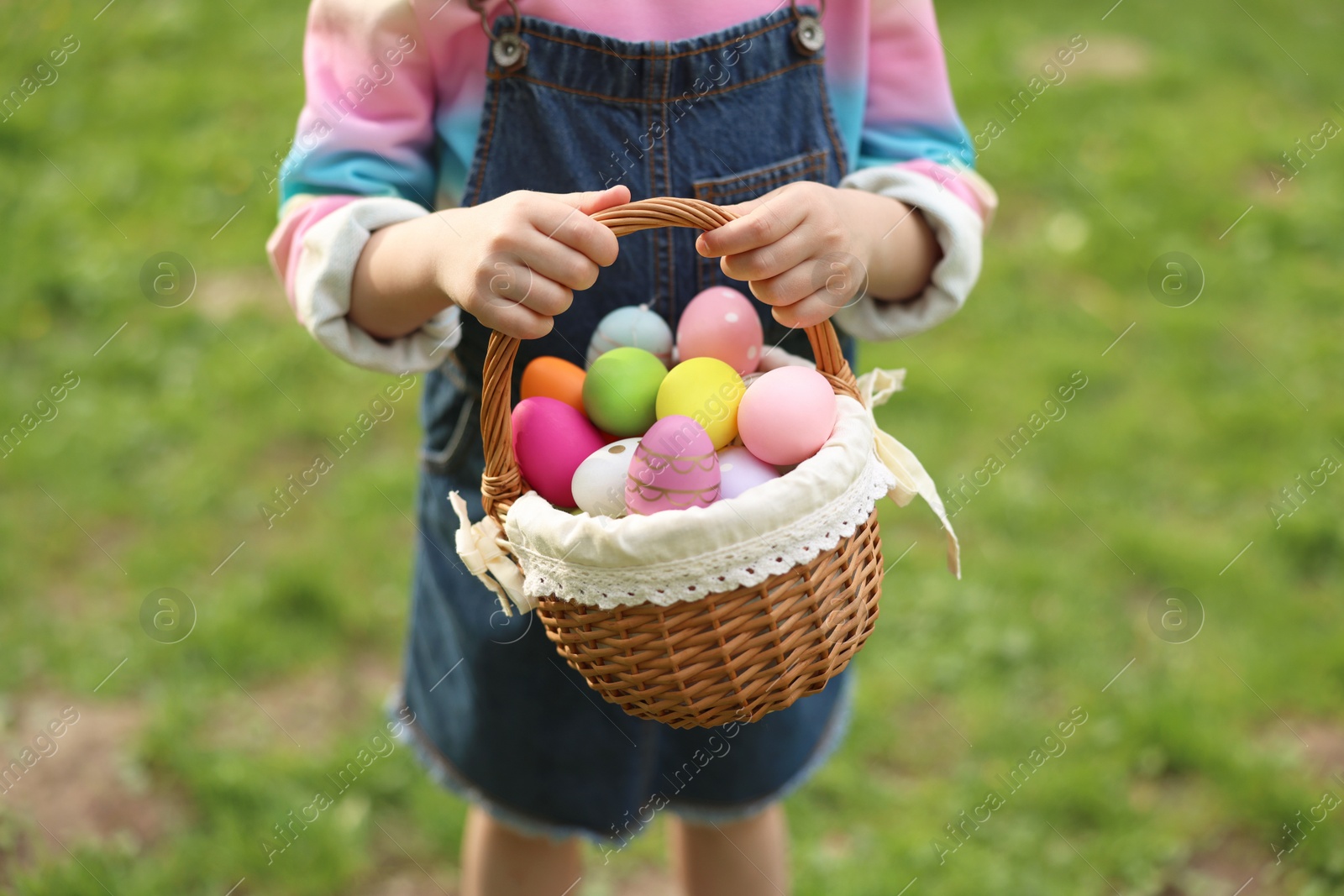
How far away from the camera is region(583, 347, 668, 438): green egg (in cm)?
116

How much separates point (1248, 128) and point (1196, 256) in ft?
2.73

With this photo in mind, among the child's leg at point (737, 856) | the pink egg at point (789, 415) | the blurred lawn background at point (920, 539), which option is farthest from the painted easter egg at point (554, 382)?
the blurred lawn background at point (920, 539)

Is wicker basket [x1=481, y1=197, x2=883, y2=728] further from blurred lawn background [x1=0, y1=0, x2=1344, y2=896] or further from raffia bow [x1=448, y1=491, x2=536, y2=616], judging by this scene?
blurred lawn background [x1=0, y1=0, x2=1344, y2=896]

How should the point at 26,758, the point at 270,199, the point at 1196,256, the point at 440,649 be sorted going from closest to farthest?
the point at 440,649 < the point at 26,758 < the point at 1196,256 < the point at 270,199

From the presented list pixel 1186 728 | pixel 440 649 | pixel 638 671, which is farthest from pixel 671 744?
pixel 1186 728

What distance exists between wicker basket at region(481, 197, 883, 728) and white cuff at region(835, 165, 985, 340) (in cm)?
31

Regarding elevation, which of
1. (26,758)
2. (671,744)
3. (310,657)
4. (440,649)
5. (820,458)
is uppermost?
(820,458)

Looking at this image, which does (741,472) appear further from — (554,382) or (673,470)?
(554,382)

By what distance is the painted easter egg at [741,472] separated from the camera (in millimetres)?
1104

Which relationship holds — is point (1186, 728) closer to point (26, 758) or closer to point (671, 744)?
point (671, 744)

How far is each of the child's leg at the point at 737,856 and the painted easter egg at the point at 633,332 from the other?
27.3 inches

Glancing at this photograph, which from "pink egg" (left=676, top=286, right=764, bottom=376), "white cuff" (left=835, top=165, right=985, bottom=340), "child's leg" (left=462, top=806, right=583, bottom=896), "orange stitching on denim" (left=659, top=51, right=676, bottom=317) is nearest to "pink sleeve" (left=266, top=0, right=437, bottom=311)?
"orange stitching on denim" (left=659, top=51, right=676, bottom=317)

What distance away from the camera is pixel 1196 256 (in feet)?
10.6

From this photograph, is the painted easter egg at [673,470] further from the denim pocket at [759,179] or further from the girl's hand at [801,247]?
the denim pocket at [759,179]
